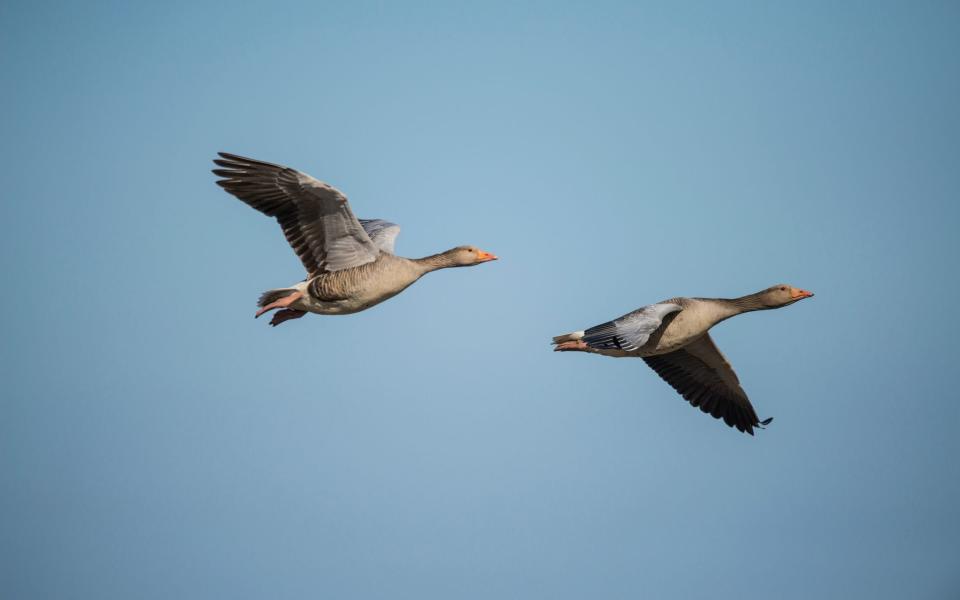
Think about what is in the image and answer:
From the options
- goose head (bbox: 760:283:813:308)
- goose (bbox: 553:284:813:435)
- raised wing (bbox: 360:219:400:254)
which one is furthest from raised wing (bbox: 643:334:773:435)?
raised wing (bbox: 360:219:400:254)

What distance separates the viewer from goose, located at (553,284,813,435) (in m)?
13.6

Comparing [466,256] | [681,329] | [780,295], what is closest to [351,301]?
[466,256]

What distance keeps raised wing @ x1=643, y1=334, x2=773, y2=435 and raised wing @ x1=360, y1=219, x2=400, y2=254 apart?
14.6 ft

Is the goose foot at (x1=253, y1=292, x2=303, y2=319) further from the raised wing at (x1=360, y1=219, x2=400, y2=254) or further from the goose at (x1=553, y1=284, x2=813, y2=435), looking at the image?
the goose at (x1=553, y1=284, x2=813, y2=435)

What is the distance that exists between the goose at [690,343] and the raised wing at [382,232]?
2661 millimetres

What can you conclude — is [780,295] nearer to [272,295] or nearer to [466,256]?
[466,256]

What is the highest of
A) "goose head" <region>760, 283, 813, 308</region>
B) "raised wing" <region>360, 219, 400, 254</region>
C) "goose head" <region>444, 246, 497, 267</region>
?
"raised wing" <region>360, 219, 400, 254</region>

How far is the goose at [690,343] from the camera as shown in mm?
13625

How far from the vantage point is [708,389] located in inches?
685

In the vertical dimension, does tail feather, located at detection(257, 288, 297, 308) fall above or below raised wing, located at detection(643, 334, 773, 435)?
above

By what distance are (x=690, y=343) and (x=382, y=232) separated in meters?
4.67

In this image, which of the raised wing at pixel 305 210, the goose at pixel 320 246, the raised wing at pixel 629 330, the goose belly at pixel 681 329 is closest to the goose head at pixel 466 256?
the goose at pixel 320 246

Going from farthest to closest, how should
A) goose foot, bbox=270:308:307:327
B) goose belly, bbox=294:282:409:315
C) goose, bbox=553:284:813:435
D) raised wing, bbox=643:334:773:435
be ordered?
raised wing, bbox=643:334:773:435, goose foot, bbox=270:308:307:327, goose belly, bbox=294:282:409:315, goose, bbox=553:284:813:435

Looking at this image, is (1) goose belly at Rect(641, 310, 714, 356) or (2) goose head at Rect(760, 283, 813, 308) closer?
(1) goose belly at Rect(641, 310, 714, 356)
